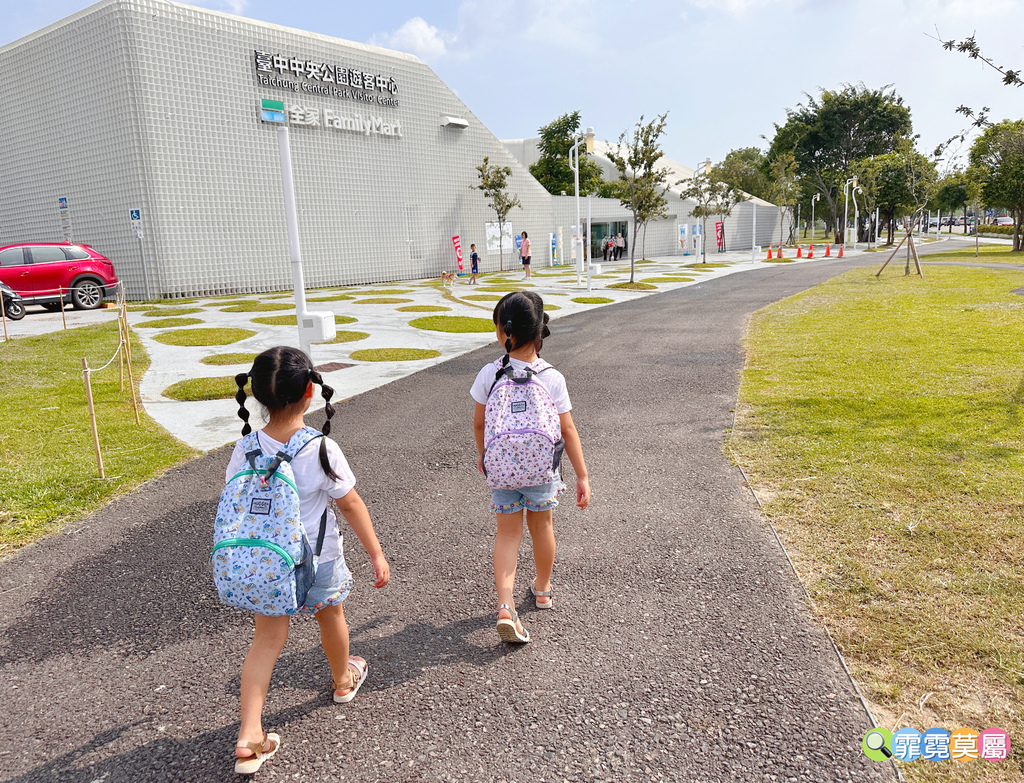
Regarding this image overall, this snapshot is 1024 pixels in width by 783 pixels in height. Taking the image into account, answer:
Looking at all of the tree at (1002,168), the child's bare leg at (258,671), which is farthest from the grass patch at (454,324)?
the tree at (1002,168)

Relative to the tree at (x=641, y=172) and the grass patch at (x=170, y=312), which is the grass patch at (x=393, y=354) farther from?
the tree at (x=641, y=172)

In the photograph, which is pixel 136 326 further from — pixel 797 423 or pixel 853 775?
pixel 853 775

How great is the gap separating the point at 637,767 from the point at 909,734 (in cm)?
103

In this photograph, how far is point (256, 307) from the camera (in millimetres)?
20047

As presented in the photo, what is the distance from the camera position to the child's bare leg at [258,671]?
2.48 metres

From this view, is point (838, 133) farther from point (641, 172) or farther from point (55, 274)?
point (55, 274)

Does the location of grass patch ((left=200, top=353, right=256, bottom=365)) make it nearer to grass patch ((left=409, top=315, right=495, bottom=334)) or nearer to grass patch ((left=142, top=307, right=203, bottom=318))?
grass patch ((left=409, top=315, right=495, bottom=334))

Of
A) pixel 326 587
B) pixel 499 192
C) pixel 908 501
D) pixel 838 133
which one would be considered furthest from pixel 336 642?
pixel 838 133

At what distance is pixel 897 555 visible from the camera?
3871 mm

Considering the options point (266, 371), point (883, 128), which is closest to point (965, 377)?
point (266, 371)

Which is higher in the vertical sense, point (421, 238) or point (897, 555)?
point (421, 238)

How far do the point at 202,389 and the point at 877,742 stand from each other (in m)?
8.84

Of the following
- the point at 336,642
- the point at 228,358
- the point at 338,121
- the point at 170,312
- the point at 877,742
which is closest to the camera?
the point at 877,742

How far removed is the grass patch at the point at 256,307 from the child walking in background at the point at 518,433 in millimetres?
17342
